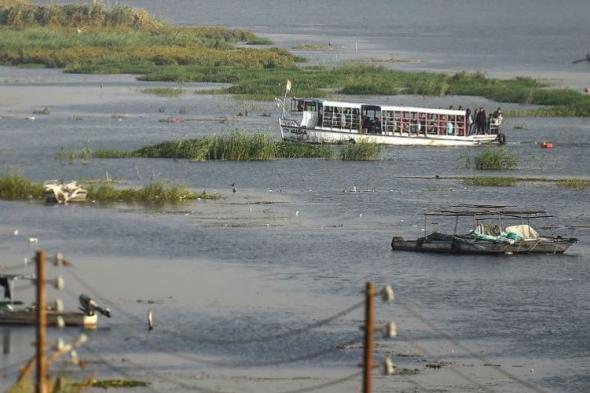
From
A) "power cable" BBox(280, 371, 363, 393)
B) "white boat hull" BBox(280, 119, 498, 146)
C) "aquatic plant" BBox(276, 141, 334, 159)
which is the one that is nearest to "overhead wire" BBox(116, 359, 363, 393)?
"power cable" BBox(280, 371, 363, 393)

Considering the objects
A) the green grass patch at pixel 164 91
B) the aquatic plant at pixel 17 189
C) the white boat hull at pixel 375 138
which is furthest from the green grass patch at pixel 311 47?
the aquatic plant at pixel 17 189

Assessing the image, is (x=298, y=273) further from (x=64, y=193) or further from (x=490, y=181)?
(x=490, y=181)

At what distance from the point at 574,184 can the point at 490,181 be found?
8.83ft

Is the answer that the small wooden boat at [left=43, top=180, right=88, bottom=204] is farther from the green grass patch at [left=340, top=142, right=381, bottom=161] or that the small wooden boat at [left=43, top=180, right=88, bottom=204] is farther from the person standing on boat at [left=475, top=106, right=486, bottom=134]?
the person standing on boat at [left=475, top=106, right=486, bottom=134]

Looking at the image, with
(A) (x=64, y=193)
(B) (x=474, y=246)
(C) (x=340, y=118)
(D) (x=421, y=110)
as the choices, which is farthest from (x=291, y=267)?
(D) (x=421, y=110)

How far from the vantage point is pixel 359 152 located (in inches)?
2391

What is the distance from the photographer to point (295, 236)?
148 ft

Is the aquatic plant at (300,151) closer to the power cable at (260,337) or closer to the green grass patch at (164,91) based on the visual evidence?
the green grass patch at (164,91)

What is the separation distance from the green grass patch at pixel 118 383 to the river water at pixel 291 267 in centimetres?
31

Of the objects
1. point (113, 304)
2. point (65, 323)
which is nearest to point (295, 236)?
point (113, 304)

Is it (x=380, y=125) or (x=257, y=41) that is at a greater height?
(x=257, y=41)

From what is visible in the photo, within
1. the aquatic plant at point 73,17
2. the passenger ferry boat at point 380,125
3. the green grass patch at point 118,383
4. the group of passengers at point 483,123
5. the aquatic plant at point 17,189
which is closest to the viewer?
the green grass patch at point 118,383

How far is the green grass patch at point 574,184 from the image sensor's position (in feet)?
181

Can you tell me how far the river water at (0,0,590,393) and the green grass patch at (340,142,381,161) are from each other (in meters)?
0.51
